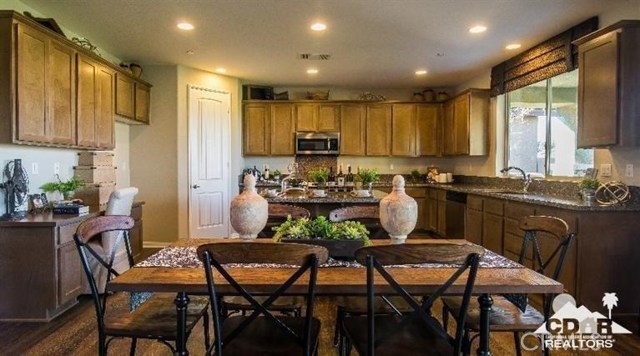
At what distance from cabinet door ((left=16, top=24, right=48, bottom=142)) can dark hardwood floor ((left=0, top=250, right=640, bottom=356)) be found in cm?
141

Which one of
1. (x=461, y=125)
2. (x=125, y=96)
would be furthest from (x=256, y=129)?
(x=461, y=125)

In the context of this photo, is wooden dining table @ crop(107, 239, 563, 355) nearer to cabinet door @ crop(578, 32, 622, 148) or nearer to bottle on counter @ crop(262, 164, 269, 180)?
cabinet door @ crop(578, 32, 622, 148)

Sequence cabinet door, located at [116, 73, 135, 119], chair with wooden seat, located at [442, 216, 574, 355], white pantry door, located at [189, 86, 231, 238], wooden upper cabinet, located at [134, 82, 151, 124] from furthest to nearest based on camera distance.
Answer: white pantry door, located at [189, 86, 231, 238] → wooden upper cabinet, located at [134, 82, 151, 124] → cabinet door, located at [116, 73, 135, 119] → chair with wooden seat, located at [442, 216, 574, 355]

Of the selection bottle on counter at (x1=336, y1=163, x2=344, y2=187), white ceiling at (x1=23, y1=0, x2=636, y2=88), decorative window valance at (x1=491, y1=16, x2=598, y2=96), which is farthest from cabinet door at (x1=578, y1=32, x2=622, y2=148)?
bottle on counter at (x1=336, y1=163, x2=344, y2=187)

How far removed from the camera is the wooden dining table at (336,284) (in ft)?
5.11

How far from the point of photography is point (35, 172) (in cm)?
379

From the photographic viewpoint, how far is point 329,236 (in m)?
1.95

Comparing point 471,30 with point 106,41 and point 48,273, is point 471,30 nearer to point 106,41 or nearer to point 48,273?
point 106,41

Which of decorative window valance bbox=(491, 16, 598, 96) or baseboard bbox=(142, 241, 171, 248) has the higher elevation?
decorative window valance bbox=(491, 16, 598, 96)

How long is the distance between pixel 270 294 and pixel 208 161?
16.7ft

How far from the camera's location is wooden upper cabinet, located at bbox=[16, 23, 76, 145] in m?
3.17

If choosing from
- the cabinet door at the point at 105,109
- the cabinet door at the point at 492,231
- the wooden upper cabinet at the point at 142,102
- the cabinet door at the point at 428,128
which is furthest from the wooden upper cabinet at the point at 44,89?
the cabinet door at the point at 428,128

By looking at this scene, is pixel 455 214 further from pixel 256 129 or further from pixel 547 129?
pixel 256 129

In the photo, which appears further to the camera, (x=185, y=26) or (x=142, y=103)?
(x=142, y=103)
